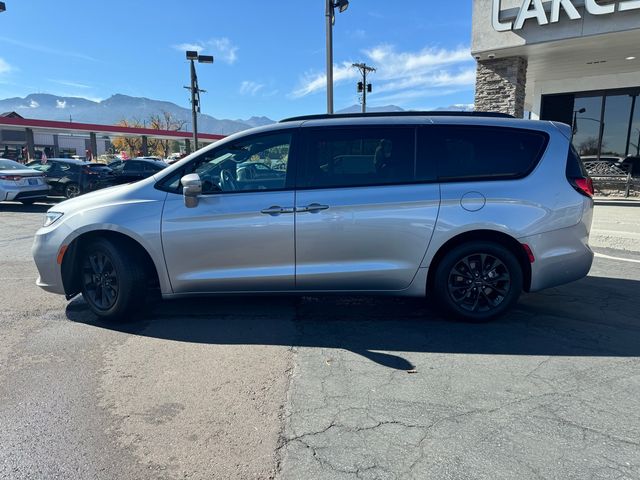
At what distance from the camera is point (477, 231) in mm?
4133

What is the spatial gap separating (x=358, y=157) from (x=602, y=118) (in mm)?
16830

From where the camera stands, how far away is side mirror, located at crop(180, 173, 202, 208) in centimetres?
389

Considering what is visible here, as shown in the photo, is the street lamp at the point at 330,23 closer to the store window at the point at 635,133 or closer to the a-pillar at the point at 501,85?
the a-pillar at the point at 501,85

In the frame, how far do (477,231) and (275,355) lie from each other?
7.06 ft

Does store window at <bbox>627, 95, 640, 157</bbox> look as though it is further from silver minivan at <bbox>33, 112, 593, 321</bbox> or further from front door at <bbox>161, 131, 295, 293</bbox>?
front door at <bbox>161, 131, 295, 293</bbox>

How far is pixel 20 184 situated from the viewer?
1305 centimetres

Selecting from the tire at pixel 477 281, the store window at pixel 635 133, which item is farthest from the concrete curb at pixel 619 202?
the tire at pixel 477 281

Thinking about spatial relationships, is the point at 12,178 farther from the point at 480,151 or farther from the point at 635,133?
the point at 635,133

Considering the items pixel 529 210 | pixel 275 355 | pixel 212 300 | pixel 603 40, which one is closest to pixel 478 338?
pixel 529 210

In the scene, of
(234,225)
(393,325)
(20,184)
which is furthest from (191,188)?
(20,184)

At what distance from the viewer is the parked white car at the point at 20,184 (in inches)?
506

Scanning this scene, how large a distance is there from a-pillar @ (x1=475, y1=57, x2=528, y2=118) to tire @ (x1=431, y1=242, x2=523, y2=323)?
1005 centimetres

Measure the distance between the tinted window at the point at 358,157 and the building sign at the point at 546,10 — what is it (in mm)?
9511

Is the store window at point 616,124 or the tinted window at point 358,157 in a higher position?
the store window at point 616,124
